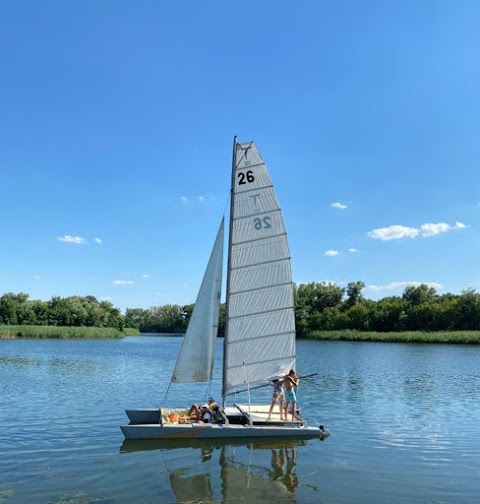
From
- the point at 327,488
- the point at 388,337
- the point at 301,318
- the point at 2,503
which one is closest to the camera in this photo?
the point at 2,503

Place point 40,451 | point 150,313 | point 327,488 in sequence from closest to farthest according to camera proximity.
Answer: point 327,488 < point 40,451 < point 150,313

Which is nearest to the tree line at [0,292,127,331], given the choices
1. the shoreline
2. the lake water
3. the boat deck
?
the shoreline

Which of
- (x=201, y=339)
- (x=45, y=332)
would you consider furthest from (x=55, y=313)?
(x=201, y=339)

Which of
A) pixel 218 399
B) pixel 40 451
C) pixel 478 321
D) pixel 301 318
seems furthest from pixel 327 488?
pixel 301 318

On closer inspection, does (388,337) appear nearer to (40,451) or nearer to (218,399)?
(218,399)

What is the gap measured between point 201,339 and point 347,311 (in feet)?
292

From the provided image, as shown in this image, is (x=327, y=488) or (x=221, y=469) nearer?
(x=327, y=488)

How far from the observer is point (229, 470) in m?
13.0

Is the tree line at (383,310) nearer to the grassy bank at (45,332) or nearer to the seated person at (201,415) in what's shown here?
the grassy bank at (45,332)

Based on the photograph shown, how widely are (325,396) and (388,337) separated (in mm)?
58661

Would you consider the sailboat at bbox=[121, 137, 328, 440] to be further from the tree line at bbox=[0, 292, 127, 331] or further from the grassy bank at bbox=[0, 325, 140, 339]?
the tree line at bbox=[0, 292, 127, 331]

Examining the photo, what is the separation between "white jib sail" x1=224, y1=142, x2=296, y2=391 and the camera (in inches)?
641

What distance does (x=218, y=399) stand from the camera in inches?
932

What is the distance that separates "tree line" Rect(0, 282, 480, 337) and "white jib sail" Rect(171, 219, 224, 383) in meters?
80.1
